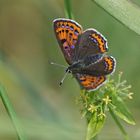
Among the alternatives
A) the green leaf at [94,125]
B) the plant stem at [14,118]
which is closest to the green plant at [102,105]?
the green leaf at [94,125]

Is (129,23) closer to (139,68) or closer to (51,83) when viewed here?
(139,68)

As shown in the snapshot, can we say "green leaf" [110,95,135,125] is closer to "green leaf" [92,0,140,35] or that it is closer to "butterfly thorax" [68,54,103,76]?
"butterfly thorax" [68,54,103,76]

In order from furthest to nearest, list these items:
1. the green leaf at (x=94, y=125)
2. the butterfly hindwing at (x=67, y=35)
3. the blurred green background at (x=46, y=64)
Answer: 1. the blurred green background at (x=46, y=64)
2. the butterfly hindwing at (x=67, y=35)
3. the green leaf at (x=94, y=125)

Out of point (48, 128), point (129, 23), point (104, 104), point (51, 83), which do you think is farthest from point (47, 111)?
point (51, 83)

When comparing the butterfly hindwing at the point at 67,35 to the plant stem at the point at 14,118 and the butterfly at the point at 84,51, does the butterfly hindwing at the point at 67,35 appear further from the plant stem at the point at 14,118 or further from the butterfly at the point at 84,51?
the plant stem at the point at 14,118

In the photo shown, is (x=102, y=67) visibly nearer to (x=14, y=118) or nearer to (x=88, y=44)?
(x=88, y=44)

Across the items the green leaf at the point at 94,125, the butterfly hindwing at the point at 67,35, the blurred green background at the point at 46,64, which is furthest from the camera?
the blurred green background at the point at 46,64

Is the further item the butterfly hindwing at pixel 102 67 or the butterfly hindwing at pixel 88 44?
the butterfly hindwing at pixel 88 44

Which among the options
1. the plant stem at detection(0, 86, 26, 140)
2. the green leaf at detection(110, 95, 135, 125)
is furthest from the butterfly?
the plant stem at detection(0, 86, 26, 140)
